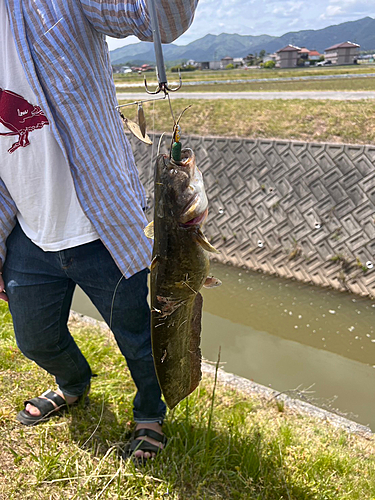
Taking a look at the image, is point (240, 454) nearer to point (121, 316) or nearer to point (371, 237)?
point (121, 316)

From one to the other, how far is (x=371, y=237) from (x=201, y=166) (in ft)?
12.0

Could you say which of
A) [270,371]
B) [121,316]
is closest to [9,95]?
[121,316]

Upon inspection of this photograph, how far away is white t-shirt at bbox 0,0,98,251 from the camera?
1.53 metres

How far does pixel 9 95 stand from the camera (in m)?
1.54

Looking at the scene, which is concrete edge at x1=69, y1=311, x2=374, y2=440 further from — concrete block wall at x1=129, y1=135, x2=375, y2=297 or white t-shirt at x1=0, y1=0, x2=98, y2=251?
concrete block wall at x1=129, y1=135, x2=375, y2=297

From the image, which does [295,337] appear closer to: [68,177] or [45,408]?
[45,408]

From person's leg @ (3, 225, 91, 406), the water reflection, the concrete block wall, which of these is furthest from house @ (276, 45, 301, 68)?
person's leg @ (3, 225, 91, 406)

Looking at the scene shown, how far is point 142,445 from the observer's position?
83.0 inches

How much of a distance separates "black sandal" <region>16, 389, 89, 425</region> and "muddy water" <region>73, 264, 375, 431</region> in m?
2.62

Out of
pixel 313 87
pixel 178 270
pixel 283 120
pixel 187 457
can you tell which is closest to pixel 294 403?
pixel 187 457

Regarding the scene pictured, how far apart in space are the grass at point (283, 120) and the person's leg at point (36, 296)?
6.46 metres

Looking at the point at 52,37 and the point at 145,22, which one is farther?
the point at 52,37

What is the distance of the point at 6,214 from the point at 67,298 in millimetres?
501

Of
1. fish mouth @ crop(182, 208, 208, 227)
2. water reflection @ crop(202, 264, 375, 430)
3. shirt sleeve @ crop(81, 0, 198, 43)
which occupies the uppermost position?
shirt sleeve @ crop(81, 0, 198, 43)
